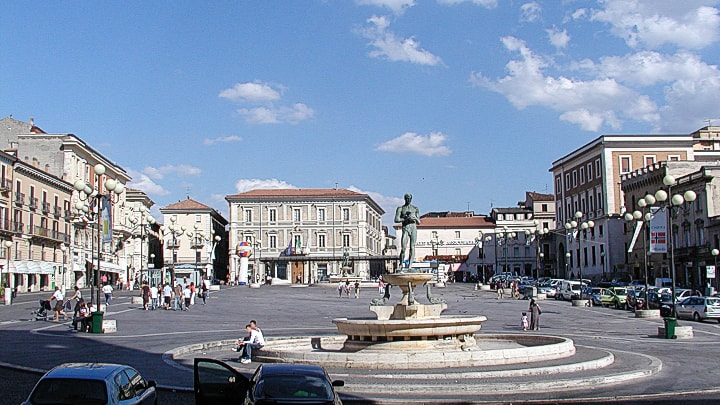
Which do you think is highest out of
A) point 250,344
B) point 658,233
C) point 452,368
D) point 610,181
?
point 610,181

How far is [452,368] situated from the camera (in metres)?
15.9

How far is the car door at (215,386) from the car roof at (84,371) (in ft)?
4.05

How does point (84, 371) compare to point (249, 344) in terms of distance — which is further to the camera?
point (249, 344)

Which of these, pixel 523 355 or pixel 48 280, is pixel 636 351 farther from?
pixel 48 280

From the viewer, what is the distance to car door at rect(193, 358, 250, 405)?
34.5ft

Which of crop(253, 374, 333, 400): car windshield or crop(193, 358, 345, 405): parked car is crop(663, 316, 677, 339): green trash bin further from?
crop(253, 374, 333, 400): car windshield

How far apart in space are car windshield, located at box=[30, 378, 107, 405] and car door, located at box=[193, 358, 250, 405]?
185 cm

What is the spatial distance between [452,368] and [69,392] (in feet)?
29.6

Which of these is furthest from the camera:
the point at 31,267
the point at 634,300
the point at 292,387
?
the point at 31,267

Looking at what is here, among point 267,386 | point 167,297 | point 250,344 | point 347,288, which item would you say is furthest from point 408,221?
point 347,288

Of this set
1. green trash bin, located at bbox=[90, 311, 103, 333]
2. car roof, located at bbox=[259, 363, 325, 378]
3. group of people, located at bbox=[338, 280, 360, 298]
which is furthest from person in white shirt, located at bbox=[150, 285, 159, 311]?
car roof, located at bbox=[259, 363, 325, 378]

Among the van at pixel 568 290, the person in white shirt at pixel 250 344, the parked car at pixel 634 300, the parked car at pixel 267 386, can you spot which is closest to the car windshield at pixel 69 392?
the parked car at pixel 267 386

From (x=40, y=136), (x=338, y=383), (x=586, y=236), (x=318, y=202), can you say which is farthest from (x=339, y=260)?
(x=338, y=383)

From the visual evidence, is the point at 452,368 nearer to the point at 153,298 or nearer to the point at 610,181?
the point at 153,298
